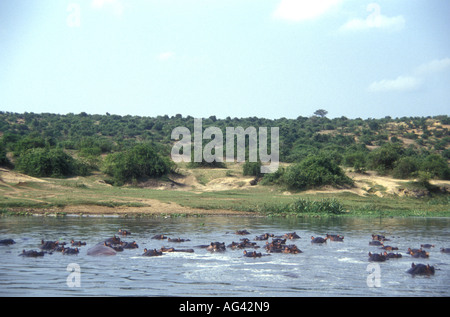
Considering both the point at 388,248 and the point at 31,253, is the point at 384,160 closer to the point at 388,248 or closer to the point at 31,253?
the point at 388,248

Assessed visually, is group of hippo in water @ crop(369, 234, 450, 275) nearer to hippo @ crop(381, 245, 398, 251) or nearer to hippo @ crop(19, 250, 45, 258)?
hippo @ crop(381, 245, 398, 251)

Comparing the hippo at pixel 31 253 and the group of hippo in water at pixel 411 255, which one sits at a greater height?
the hippo at pixel 31 253

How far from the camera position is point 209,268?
48.9ft

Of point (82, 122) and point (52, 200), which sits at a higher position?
point (82, 122)

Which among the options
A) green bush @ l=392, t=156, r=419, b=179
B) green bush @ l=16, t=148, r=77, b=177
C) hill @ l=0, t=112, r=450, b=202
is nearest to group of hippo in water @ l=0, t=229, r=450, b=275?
hill @ l=0, t=112, r=450, b=202

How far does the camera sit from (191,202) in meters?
32.9

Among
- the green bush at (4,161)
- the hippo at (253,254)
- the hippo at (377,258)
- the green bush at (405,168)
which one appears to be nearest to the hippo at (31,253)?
the hippo at (253,254)

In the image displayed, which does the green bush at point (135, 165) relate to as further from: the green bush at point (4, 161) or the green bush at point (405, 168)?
the green bush at point (405, 168)

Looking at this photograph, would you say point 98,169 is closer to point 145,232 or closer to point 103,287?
point 145,232

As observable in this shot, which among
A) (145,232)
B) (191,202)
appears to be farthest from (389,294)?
(191,202)

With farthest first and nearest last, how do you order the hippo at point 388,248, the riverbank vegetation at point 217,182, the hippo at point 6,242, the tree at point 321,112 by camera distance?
1. the tree at point 321,112
2. the riverbank vegetation at point 217,182
3. the hippo at point 388,248
4. the hippo at point 6,242

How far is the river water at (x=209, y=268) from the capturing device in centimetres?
1228

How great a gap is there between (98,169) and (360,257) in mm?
34496

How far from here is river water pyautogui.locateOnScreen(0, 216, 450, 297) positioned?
12281 millimetres
